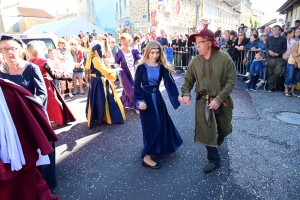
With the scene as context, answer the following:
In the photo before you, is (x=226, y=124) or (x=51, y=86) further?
(x=51, y=86)

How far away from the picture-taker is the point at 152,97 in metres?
3.24

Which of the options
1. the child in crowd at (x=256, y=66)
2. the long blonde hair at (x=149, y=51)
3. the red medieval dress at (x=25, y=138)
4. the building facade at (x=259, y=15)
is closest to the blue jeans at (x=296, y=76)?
the child in crowd at (x=256, y=66)

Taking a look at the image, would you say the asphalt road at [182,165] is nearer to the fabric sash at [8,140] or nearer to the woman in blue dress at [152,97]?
the woman in blue dress at [152,97]

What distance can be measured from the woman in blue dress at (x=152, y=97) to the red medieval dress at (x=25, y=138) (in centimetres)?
141

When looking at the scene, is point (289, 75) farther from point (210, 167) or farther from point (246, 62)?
point (210, 167)

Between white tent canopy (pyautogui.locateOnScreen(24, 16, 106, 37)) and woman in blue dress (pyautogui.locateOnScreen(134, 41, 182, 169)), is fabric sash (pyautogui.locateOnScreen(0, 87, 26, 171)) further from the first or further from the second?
white tent canopy (pyautogui.locateOnScreen(24, 16, 106, 37))

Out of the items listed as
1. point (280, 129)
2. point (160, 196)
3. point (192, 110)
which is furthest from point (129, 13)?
point (160, 196)

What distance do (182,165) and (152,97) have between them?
44.3 inches

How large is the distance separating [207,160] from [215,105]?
1.13 meters

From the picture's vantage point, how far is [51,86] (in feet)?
15.4

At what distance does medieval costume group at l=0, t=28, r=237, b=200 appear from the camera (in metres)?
1.83

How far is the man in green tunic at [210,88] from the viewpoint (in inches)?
110

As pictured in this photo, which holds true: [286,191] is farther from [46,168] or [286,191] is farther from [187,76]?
[46,168]

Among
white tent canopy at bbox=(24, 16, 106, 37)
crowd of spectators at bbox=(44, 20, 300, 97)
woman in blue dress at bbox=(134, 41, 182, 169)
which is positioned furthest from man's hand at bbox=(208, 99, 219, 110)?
white tent canopy at bbox=(24, 16, 106, 37)
